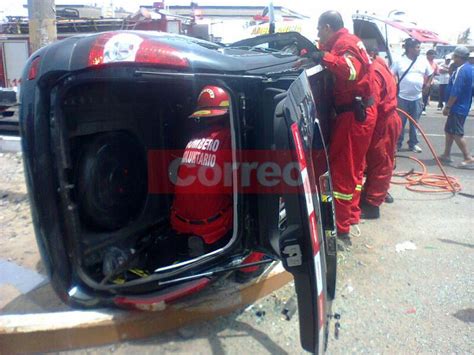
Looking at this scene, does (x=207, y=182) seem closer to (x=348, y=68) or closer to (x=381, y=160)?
(x=348, y=68)

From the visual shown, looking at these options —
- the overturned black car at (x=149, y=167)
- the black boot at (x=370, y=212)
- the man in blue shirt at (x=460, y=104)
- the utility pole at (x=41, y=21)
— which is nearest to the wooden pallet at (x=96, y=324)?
the overturned black car at (x=149, y=167)

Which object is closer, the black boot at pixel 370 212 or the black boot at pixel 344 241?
the black boot at pixel 344 241

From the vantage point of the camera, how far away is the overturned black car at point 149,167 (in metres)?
1.95

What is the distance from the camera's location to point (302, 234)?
1.87m

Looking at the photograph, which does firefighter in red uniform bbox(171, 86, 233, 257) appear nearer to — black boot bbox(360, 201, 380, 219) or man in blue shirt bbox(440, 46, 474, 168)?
black boot bbox(360, 201, 380, 219)

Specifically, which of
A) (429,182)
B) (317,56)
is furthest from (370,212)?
(317,56)

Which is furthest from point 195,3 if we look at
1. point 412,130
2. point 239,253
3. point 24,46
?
point 239,253

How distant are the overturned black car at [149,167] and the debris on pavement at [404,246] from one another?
1.53 meters

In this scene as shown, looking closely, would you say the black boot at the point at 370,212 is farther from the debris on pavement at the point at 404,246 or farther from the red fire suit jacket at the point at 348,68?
the red fire suit jacket at the point at 348,68

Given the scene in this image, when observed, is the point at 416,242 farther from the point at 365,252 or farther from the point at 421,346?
the point at 421,346

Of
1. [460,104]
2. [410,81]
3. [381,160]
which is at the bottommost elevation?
[381,160]

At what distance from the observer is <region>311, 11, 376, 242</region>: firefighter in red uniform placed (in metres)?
3.62

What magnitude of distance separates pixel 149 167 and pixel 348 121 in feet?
5.48

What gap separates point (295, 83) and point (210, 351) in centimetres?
158
